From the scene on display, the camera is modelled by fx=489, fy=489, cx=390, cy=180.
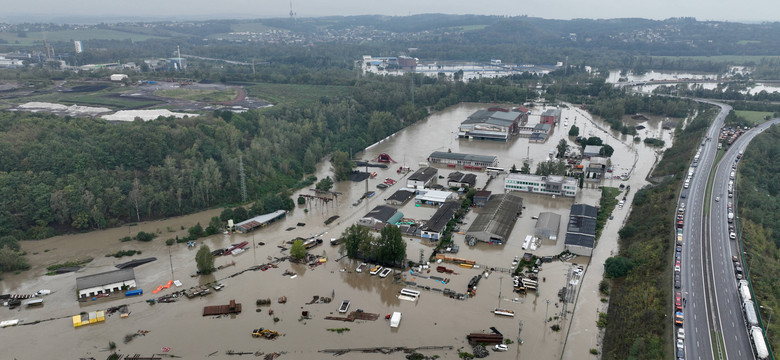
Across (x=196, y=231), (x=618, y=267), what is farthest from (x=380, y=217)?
(x=618, y=267)

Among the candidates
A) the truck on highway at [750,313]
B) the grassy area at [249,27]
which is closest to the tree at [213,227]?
the truck on highway at [750,313]

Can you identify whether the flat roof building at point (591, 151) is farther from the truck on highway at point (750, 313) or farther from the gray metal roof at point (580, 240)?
the truck on highway at point (750, 313)

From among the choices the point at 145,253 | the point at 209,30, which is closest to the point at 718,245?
the point at 145,253

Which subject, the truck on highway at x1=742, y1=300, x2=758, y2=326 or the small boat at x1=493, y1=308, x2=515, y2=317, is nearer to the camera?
the truck on highway at x1=742, y1=300, x2=758, y2=326

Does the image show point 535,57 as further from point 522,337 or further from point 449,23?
point 522,337

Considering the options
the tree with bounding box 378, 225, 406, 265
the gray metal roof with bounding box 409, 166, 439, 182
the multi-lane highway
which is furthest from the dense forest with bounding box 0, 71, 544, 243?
the multi-lane highway

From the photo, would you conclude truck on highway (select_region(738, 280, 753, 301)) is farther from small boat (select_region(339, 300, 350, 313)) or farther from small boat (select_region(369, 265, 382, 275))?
small boat (select_region(339, 300, 350, 313))

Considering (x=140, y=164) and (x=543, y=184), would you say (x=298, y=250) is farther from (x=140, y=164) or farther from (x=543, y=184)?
(x=543, y=184)
